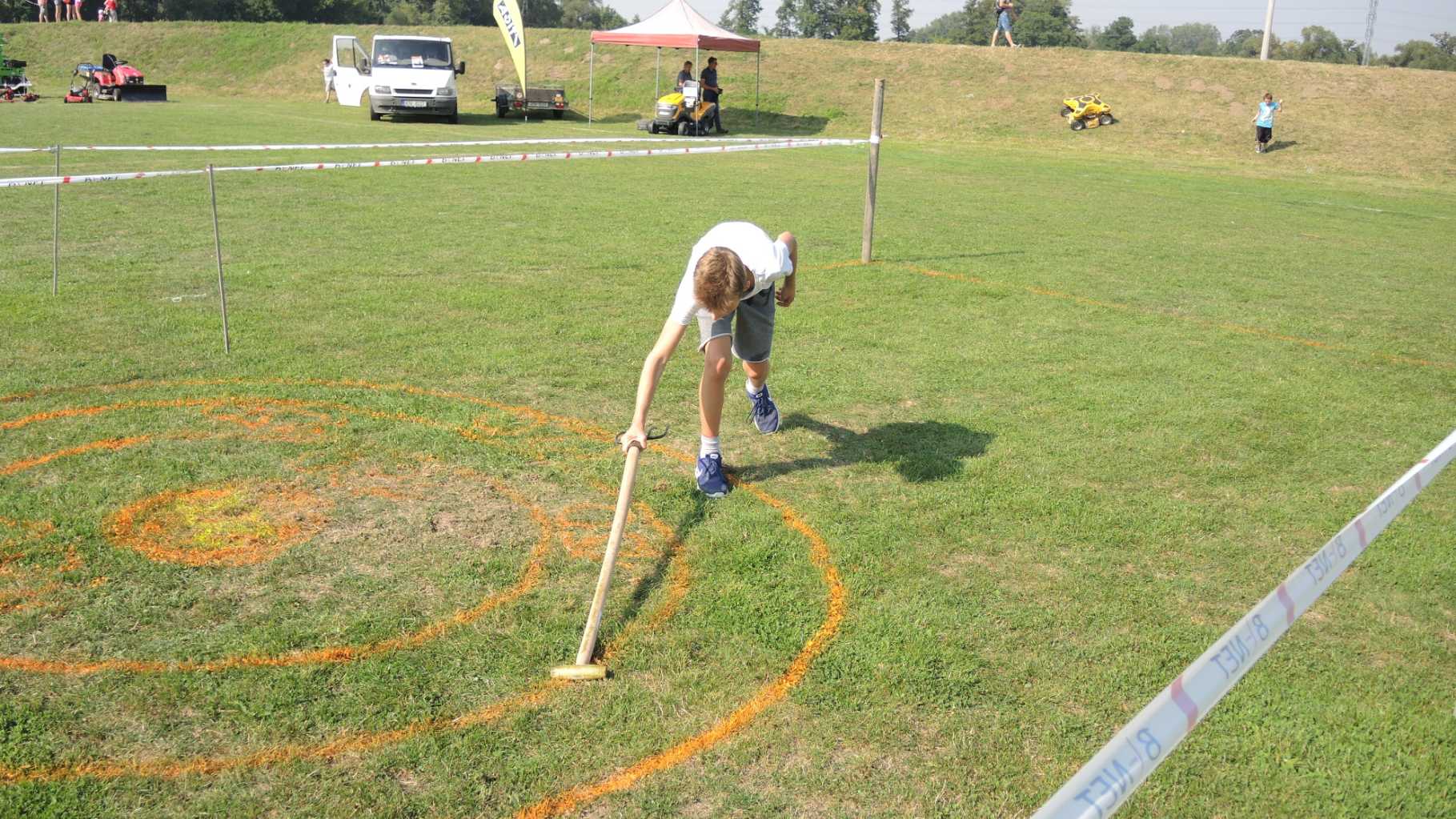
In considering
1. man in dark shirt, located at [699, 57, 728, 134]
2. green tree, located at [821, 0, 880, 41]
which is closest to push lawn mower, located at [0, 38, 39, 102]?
man in dark shirt, located at [699, 57, 728, 134]

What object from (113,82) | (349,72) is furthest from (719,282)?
(113,82)

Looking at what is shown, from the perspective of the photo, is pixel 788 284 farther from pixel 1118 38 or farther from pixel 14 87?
pixel 1118 38

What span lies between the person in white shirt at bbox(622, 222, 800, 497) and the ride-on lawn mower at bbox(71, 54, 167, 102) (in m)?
37.9

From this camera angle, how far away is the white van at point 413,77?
3023cm

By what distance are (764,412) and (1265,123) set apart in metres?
28.9

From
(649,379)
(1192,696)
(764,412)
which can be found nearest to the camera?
(1192,696)

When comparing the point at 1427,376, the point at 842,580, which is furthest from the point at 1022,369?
the point at 842,580

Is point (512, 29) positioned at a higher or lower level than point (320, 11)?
lower

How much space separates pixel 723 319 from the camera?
16.9 ft

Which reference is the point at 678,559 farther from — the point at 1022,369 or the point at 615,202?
the point at 615,202

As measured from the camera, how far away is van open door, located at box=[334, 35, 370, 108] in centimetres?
3644

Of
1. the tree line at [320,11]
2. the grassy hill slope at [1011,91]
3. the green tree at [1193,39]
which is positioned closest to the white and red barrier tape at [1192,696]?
the grassy hill slope at [1011,91]

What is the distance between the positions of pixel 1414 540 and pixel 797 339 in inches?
175

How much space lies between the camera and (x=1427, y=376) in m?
8.27
